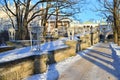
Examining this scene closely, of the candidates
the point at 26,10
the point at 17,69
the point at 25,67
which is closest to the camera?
the point at 17,69

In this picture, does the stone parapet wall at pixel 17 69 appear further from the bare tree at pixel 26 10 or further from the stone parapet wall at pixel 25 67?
the bare tree at pixel 26 10

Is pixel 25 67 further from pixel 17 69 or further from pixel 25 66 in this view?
pixel 17 69

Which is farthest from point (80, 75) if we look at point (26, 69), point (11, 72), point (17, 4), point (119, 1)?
point (119, 1)

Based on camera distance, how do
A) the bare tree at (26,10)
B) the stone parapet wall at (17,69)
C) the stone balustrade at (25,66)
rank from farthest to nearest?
the bare tree at (26,10)
the stone balustrade at (25,66)
the stone parapet wall at (17,69)

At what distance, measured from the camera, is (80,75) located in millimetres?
14195

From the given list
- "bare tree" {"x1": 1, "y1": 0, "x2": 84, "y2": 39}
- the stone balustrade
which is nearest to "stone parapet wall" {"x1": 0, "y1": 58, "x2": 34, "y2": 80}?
the stone balustrade

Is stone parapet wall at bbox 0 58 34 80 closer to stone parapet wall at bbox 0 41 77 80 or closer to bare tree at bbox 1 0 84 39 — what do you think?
stone parapet wall at bbox 0 41 77 80

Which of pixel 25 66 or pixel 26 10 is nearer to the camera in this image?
pixel 25 66

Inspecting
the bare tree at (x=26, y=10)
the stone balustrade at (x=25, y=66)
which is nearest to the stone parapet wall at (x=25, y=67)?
the stone balustrade at (x=25, y=66)

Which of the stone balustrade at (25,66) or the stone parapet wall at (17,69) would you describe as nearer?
the stone parapet wall at (17,69)

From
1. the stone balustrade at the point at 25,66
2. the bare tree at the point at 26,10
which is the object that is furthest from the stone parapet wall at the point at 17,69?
the bare tree at the point at 26,10

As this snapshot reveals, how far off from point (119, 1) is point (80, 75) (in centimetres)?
3123

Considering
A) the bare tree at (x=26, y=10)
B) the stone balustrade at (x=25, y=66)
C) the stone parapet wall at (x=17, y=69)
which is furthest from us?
the bare tree at (x=26, y=10)

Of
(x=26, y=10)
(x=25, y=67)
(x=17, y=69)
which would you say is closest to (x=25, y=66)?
(x=25, y=67)
